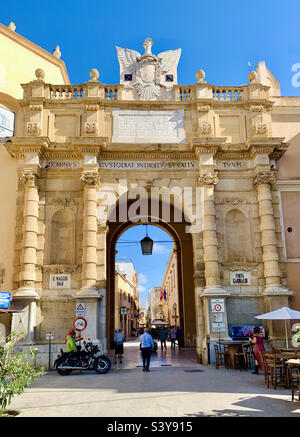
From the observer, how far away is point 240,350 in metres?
13.8

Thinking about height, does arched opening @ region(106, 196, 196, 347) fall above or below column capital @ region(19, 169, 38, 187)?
below

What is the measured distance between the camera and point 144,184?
17.3 metres

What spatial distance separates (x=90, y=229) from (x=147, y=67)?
8192mm

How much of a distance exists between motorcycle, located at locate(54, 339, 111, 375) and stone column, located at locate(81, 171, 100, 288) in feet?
9.58

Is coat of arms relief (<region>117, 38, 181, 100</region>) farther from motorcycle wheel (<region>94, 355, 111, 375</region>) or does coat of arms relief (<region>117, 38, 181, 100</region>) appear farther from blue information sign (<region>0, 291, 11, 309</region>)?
motorcycle wheel (<region>94, 355, 111, 375</region>)

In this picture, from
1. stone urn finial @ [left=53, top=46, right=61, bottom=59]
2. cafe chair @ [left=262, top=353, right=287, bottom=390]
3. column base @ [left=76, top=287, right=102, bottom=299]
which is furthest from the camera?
stone urn finial @ [left=53, top=46, right=61, bottom=59]

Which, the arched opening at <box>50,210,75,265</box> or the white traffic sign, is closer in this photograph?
the white traffic sign

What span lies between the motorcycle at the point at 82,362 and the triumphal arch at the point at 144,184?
1.66m

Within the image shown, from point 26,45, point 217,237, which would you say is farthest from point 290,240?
point 26,45

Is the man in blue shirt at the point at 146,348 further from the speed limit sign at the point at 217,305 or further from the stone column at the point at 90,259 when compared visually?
the speed limit sign at the point at 217,305

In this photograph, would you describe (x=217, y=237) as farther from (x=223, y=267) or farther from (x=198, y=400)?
(x=198, y=400)

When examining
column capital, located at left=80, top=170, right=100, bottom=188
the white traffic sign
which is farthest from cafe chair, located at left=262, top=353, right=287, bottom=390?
column capital, located at left=80, top=170, right=100, bottom=188

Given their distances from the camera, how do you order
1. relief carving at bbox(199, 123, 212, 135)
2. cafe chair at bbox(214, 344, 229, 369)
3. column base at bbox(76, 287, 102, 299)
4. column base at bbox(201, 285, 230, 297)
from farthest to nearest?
relief carving at bbox(199, 123, 212, 135) → column base at bbox(201, 285, 230, 297) → column base at bbox(76, 287, 102, 299) → cafe chair at bbox(214, 344, 229, 369)

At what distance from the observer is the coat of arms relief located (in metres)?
18.5
